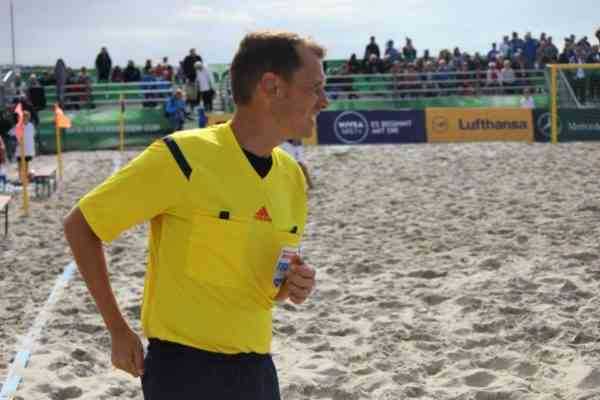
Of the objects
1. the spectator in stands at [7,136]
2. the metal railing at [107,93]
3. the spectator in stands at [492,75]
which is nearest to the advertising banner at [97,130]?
the spectator in stands at [7,136]

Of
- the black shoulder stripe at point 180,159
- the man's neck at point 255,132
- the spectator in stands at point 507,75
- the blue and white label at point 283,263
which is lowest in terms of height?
the blue and white label at point 283,263

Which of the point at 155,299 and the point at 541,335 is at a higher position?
the point at 155,299

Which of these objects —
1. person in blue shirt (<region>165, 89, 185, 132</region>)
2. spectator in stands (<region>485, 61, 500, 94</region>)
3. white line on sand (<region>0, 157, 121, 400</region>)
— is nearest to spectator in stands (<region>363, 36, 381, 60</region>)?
spectator in stands (<region>485, 61, 500, 94</region>)

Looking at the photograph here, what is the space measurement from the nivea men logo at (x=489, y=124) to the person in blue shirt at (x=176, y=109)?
6.37 meters

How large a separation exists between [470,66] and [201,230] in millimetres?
22645

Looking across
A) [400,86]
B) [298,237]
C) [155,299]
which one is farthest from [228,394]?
[400,86]

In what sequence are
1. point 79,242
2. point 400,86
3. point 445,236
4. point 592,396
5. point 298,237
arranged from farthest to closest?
1. point 400,86
2. point 445,236
3. point 592,396
4. point 298,237
5. point 79,242

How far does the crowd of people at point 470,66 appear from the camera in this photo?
2295cm

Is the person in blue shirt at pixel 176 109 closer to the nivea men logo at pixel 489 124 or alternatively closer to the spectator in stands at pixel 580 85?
the nivea men logo at pixel 489 124

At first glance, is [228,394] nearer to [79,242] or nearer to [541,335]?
[79,242]

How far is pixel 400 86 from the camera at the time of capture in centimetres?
2366

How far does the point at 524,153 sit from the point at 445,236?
27.9 ft

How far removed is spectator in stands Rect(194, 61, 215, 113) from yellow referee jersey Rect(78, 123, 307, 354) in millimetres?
20168

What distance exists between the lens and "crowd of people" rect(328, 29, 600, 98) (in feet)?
75.3
